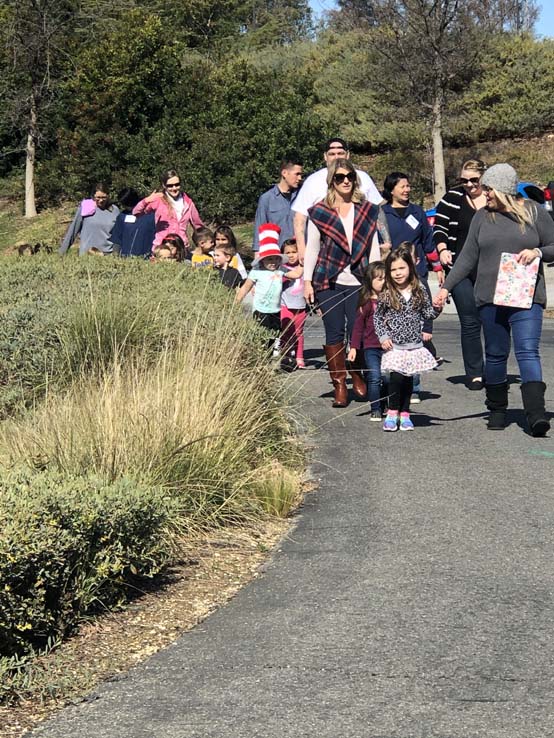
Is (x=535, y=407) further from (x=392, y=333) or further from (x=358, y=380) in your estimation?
(x=358, y=380)

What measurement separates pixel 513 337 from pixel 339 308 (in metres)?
1.63

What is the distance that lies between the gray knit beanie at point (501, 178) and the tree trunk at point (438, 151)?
2305 cm

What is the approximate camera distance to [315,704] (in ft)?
13.8

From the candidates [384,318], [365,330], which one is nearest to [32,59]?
[365,330]

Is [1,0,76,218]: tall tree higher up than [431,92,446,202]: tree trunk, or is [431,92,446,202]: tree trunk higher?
[1,0,76,218]: tall tree

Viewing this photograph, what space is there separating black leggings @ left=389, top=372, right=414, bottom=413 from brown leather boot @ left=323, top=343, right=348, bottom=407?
0.87 meters

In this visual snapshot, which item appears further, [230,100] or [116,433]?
[230,100]

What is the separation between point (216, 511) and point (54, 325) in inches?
93.7

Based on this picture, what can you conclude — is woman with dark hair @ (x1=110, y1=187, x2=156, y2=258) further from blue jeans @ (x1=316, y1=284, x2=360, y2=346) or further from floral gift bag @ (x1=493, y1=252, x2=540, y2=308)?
floral gift bag @ (x1=493, y1=252, x2=540, y2=308)

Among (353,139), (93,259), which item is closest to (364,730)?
(93,259)

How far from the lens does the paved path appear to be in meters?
4.09

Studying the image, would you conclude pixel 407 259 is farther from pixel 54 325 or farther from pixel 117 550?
pixel 117 550

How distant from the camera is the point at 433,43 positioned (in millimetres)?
32219

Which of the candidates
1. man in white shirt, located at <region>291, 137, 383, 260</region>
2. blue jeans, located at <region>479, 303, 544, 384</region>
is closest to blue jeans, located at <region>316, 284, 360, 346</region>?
man in white shirt, located at <region>291, 137, 383, 260</region>
